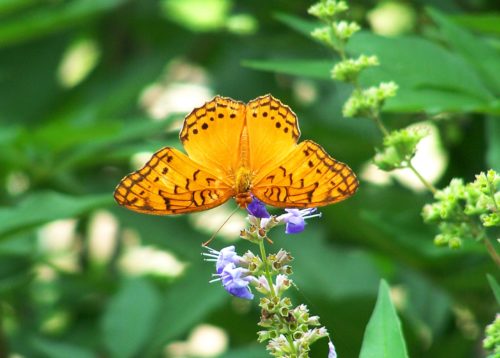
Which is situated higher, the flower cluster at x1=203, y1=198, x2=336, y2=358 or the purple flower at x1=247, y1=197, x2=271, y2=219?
the purple flower at x1=247, y1=197, x2=271, y2=219

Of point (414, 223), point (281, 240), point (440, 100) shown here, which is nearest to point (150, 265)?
point (281, 240)

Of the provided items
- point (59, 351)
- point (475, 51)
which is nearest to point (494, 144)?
point (475, 51)

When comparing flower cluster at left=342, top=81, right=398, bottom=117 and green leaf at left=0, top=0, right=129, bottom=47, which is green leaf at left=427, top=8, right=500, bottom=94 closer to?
flower cluster at left=342, top=81, right=398, bottom=117

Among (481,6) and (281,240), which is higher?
(481,6)

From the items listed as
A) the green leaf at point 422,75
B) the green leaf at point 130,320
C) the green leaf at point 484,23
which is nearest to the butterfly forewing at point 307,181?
the green leaf at point 422,75

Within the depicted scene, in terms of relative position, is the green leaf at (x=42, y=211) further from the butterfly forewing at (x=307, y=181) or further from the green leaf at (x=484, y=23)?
the green leaf at (x=484, y=23)

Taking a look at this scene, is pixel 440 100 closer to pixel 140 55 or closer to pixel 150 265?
pixel 140 55

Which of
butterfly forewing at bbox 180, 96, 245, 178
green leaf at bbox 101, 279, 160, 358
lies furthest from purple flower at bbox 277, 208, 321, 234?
green leaf at bbox 101, 279, 160, 358
